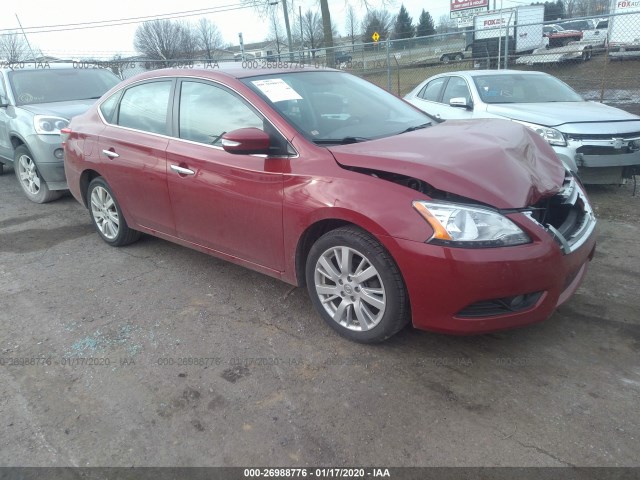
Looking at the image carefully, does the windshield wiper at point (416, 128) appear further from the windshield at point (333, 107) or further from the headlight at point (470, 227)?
the headlight at point (470, 227)

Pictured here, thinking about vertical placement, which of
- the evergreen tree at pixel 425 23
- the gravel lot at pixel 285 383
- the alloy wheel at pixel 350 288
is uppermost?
the evergreen tree at pixel 425 23

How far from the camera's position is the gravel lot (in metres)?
2.35

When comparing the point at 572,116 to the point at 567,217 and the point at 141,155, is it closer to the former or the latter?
the point at 567,217

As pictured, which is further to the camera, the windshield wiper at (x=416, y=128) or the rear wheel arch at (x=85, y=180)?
the rear wheel arch at (x=85, y=180)

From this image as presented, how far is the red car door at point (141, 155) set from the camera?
13.1 feet

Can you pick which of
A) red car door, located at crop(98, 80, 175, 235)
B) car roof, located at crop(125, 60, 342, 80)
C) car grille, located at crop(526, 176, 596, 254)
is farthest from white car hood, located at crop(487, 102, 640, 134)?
red car door, located at crop(98, 80, 175, 235)

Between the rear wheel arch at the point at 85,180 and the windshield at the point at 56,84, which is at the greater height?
the windshield at the point at 56,84

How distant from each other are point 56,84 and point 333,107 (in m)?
5.53

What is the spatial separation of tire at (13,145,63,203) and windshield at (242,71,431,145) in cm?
418

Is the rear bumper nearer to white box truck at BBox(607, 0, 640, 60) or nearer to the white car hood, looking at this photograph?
the white car hood

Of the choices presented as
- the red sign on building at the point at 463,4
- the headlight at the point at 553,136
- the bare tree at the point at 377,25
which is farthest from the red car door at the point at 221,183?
the red sign on building at the point at 463,4

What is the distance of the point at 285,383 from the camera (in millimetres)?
2816

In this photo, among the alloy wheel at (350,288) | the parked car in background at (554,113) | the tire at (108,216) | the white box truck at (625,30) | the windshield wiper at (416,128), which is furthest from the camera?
the white box truck at (625,30)

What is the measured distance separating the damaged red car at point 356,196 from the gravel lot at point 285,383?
311 mm
